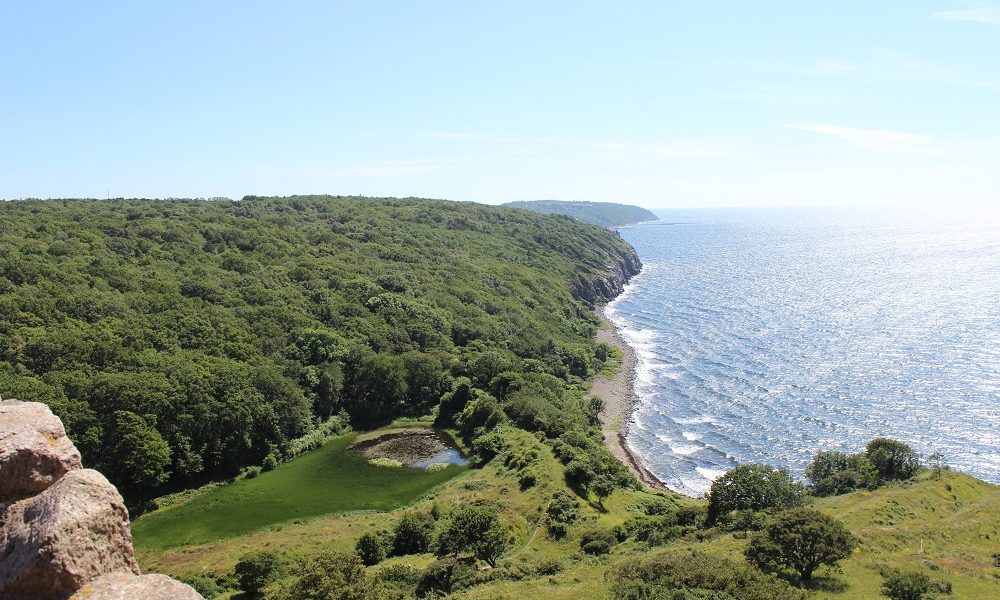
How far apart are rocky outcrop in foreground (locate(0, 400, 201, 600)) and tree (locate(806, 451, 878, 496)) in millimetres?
73733

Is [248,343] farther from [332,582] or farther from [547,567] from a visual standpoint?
[332,582]

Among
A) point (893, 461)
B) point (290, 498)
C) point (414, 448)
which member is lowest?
point (290, 498)

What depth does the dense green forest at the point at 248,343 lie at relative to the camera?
70.8 meters

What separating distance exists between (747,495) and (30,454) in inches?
2355

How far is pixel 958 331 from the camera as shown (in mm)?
133375

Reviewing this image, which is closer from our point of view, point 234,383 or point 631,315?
point 234,383

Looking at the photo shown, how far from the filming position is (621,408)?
103 metres

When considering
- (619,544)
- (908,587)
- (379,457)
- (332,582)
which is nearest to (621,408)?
(379,457)

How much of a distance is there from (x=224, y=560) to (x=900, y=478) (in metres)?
73.4

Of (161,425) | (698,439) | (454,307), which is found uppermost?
(454,307)

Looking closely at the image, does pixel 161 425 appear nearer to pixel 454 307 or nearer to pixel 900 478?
pixel 454 307

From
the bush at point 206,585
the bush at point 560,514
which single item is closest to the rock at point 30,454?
the bush at point 206,585

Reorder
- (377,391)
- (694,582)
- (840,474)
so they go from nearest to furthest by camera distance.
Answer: (694,582) < (840,474) < (377,391)

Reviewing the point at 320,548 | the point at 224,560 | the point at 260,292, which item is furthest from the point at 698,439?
the point at 260,292
